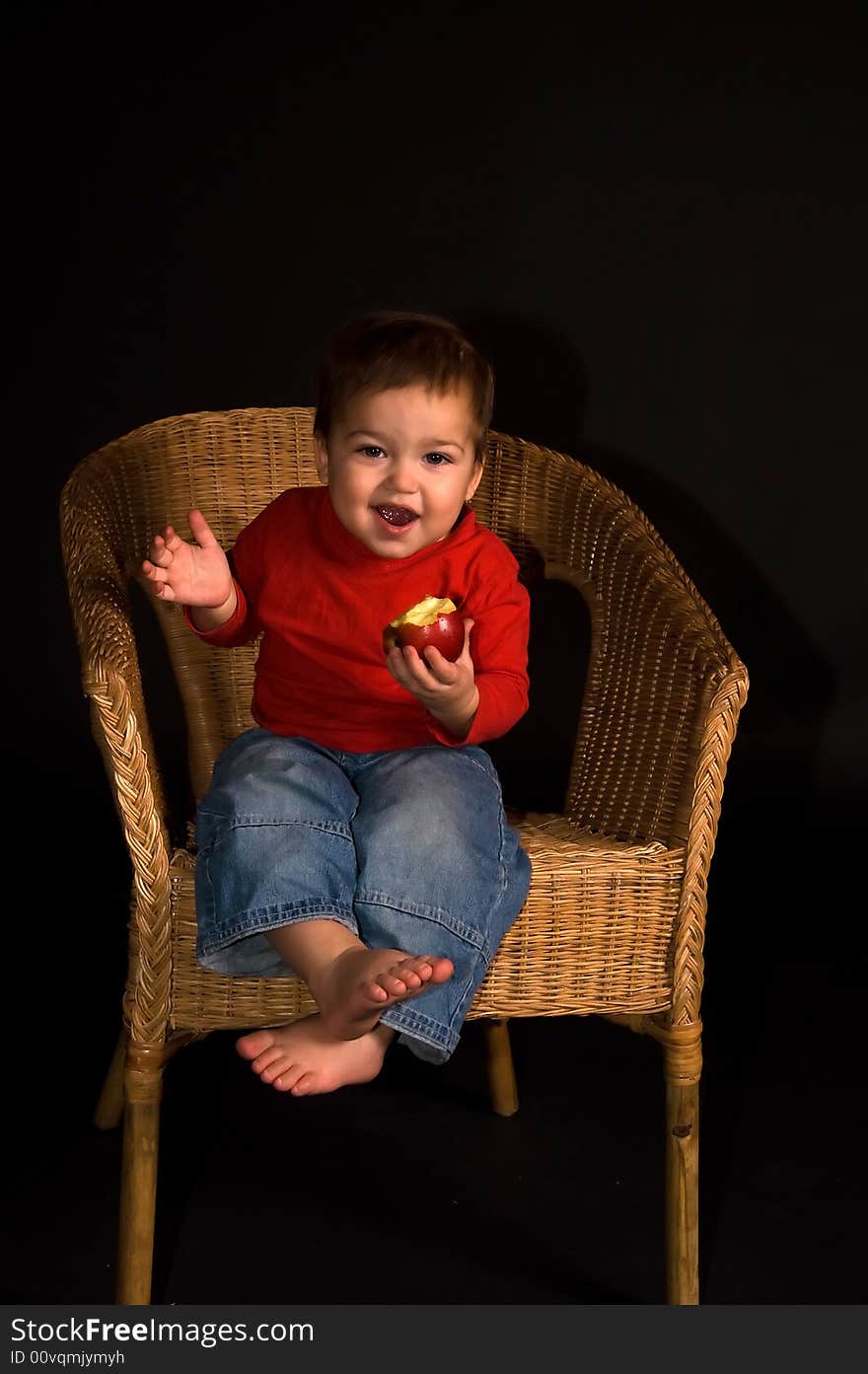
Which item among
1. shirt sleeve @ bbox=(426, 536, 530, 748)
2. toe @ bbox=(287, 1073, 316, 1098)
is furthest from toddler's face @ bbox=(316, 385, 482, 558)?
toe @ bbox=(287, 1073, 316, 1098)

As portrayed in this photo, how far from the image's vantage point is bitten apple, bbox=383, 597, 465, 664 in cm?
192

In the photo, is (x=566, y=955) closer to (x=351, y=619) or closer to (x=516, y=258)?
(x=351, y=619)

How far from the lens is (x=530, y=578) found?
98.6 inches

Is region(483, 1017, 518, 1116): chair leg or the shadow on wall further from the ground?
the shadow on wall

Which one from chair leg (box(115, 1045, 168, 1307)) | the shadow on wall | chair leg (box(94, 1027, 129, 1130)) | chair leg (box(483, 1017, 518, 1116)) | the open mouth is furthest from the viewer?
the shadow on wall

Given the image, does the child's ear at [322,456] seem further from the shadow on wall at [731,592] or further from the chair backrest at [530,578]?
the shadow on wall at [731,592]

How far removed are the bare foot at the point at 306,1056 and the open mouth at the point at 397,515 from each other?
60 centimetres

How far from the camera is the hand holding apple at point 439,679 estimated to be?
1856mm

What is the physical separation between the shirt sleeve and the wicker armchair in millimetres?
172

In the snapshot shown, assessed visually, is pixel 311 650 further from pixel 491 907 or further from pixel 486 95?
pixel 486 95

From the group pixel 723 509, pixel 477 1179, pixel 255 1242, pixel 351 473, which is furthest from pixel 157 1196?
pixel 723 509

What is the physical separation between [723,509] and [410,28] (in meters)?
1.00

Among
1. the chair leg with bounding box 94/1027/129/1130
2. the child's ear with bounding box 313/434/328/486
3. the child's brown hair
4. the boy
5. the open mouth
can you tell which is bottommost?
the chair leg with bounding box 94/1027/129/1130

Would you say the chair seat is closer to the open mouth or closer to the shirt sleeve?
the shirt sleeve
